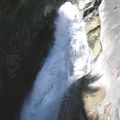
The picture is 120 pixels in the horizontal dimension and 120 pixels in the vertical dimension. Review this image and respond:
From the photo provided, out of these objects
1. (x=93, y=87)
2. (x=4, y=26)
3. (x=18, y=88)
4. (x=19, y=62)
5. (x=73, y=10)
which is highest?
(x=73, y=10)

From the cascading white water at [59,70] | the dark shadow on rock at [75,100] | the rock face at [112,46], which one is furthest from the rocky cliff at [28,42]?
the dark shadow on rock at [75,100]

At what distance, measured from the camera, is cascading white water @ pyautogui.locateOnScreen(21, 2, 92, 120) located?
931 centimetres

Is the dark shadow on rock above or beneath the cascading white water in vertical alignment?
beneath

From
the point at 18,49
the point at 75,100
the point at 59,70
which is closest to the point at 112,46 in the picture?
the point at 75,100

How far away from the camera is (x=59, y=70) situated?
10266 mm

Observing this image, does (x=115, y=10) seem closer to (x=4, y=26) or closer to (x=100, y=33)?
(x=100, y=33)

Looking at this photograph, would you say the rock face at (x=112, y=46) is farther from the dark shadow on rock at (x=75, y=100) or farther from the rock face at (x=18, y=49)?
the rock face at (x=18, y=49)

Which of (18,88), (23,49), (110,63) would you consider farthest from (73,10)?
(110,63)

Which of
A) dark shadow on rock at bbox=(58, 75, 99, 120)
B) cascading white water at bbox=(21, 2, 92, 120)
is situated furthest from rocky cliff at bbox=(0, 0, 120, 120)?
dark shadow on rock at bbox=(58, 75, 99, 120)

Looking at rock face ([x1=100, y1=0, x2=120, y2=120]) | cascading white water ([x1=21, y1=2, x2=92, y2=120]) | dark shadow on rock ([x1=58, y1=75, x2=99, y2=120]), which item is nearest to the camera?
rock face ([x1=100, y1=0, x2=120, y2=120])

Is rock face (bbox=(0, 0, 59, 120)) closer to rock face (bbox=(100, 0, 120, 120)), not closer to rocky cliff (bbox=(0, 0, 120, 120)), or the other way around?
rocky cliff (bbox=(0, 0, 120, 120))

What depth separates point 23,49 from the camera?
1025cm

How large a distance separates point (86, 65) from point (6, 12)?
2731 millimetres

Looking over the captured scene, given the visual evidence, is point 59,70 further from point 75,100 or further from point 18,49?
point 75,100
